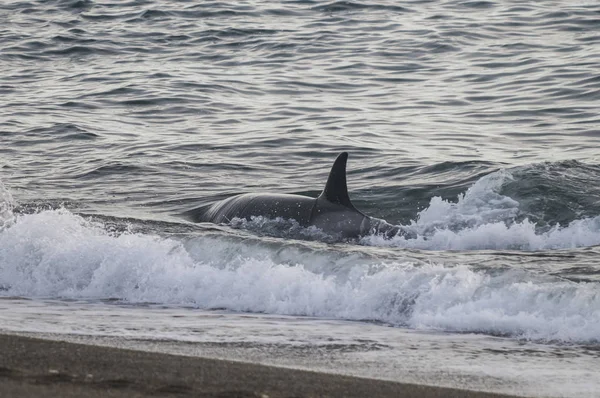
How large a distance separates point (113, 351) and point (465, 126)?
1328 centimetres

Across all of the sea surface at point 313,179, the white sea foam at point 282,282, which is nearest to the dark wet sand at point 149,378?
the sea surface at point 313,179

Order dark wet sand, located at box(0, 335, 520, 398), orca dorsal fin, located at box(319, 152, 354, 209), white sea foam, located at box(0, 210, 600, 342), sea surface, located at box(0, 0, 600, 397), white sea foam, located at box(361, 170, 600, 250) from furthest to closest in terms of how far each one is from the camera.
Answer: white sea foam, located at box(361, 170, 600, 250), orca dorsal fin, located at box(319, 152, 354, 209), white sea foam, located at box(0, 210, 600, 342), sea surface, located at box(0, 0, 600, 397), dark wet sand, located at box(0, 335, 520, 398)

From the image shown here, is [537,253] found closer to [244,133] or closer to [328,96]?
[244,133]

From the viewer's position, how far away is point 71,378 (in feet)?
19.0

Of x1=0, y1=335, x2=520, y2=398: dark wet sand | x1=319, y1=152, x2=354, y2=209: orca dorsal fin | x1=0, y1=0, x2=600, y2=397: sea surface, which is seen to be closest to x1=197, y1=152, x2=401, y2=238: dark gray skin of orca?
x1=319, y1=152, x2=354, y2=209: orca dorsal fin

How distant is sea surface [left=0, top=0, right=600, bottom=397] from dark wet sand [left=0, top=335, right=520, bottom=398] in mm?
466

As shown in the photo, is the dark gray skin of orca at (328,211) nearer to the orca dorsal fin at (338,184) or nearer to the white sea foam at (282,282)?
the orca dorsal fin at (338,184)

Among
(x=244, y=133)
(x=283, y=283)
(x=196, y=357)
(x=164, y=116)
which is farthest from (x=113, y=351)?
(x=164, y=116)

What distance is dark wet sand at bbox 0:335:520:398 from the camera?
564 centimetres

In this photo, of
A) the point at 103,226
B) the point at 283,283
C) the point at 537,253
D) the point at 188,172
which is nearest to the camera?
the point at 283,283

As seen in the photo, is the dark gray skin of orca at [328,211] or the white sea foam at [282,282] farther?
the dark gray skin of orca at [328,211]

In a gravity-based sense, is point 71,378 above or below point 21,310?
above

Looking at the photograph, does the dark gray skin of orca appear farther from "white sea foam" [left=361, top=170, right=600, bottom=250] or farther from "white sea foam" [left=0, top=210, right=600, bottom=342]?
"white sea foam" [left=0, top=210, right=600, bottom=342]

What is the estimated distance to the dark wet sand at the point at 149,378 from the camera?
5641mm
